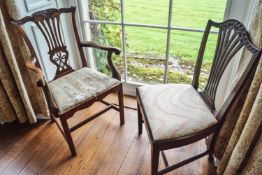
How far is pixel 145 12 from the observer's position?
1704 mm

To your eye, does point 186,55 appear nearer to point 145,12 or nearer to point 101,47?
point 145,12

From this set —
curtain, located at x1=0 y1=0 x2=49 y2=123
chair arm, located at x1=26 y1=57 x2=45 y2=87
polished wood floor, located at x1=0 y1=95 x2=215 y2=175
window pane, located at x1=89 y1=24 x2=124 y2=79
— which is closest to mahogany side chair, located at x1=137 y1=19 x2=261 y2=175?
polished wood floor, located at x1=0 y1=95 x2=215 y2=175

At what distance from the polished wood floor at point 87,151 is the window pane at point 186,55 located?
607mm

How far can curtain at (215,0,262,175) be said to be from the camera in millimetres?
908

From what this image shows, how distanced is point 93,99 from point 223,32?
0.88 metres

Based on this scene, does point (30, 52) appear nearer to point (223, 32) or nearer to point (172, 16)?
point (172, 16)

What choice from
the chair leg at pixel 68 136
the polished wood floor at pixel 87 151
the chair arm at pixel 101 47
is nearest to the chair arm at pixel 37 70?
the chair leg at pixel 68 136

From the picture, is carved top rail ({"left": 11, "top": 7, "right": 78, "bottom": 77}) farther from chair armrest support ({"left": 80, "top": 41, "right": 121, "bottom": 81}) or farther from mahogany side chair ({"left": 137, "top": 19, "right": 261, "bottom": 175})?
mahogany side chair ({"left": 137, "top": 19, "right": 261, "bottom": 175})

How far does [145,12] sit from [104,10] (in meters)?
0.37

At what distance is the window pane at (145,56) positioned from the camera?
1.86 metres

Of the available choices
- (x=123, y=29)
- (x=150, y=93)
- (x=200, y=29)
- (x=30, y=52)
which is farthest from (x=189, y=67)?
(x=30, y=52)

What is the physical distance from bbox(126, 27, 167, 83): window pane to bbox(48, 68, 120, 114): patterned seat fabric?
0.56 meters

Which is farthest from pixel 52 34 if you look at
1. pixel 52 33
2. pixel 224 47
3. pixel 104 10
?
pixel 224 47

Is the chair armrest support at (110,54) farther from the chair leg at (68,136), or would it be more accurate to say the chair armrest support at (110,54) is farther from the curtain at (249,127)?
A: the curtain at (249,127)
